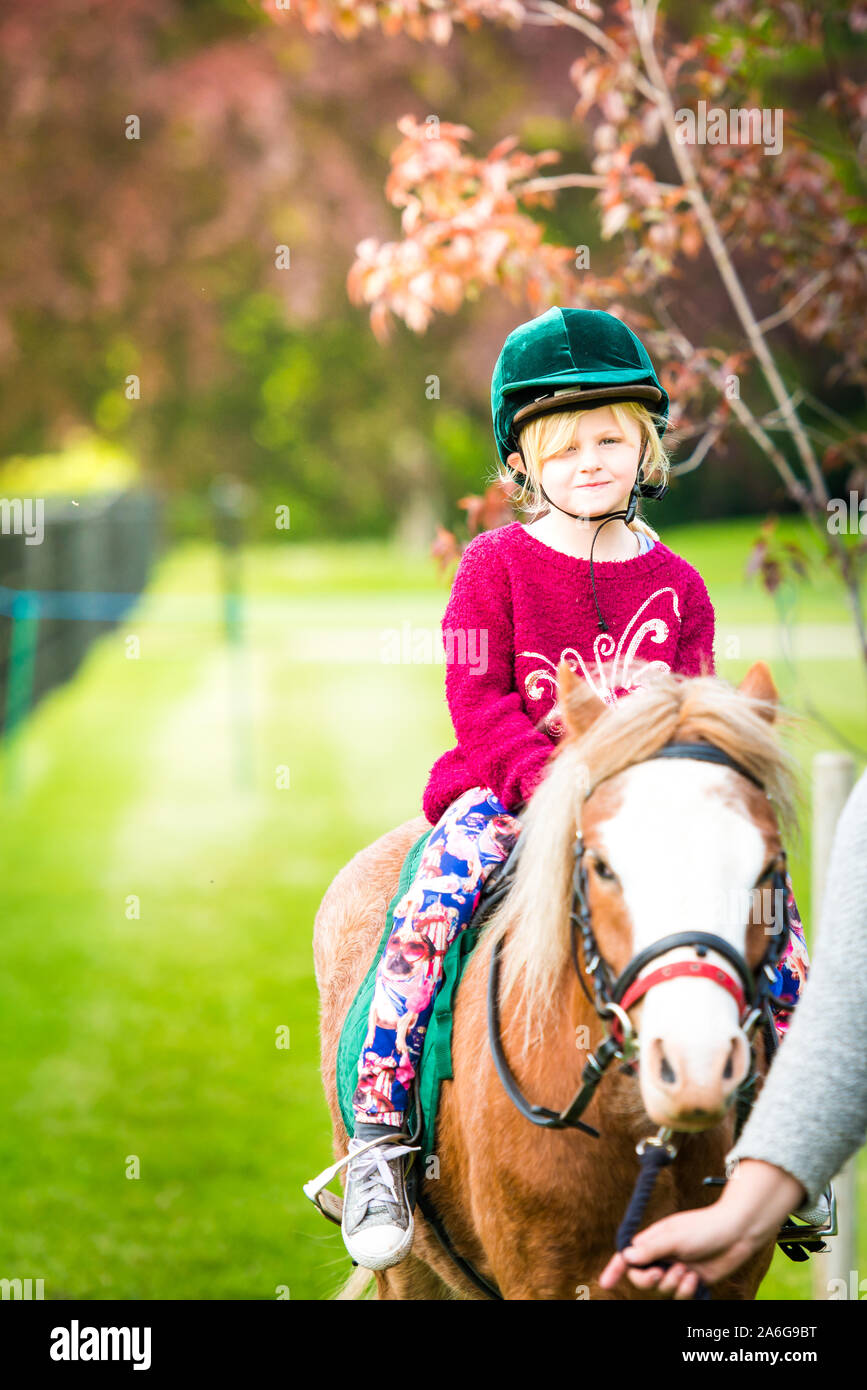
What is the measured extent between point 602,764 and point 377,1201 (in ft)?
3.44

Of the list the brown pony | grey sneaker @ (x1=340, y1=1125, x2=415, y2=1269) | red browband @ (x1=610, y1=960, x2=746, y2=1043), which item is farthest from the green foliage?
red browband @ (x1=610, y1=960, x2=746, y2=1043)

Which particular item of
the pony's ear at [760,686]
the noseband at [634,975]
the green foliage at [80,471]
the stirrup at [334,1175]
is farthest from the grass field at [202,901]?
the green foliage at [80,471]

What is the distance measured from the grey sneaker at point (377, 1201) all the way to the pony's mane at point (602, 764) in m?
0.48

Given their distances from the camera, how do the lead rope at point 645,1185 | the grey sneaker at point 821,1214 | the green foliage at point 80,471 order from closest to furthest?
the lead rope at point 645,1185 → the grey sneaker at point 821,1214 → the green foliage at point 80,471

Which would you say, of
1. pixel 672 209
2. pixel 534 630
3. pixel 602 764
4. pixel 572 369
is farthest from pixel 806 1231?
pixel 672 209

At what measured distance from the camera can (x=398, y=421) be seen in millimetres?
19047

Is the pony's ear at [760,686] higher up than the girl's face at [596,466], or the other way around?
the girl's face at [596,466]

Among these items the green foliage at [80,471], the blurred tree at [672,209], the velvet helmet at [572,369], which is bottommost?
the velvet helmet at [572,369]

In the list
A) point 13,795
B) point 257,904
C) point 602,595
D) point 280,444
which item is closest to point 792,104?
point 257,904

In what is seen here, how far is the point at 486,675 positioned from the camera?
8.16 feet

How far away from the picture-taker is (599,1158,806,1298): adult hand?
154 centimetres

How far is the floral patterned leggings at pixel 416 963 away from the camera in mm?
2453

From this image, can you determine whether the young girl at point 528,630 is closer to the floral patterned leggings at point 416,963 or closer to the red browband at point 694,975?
the floral patterned leggings at point 416,963
